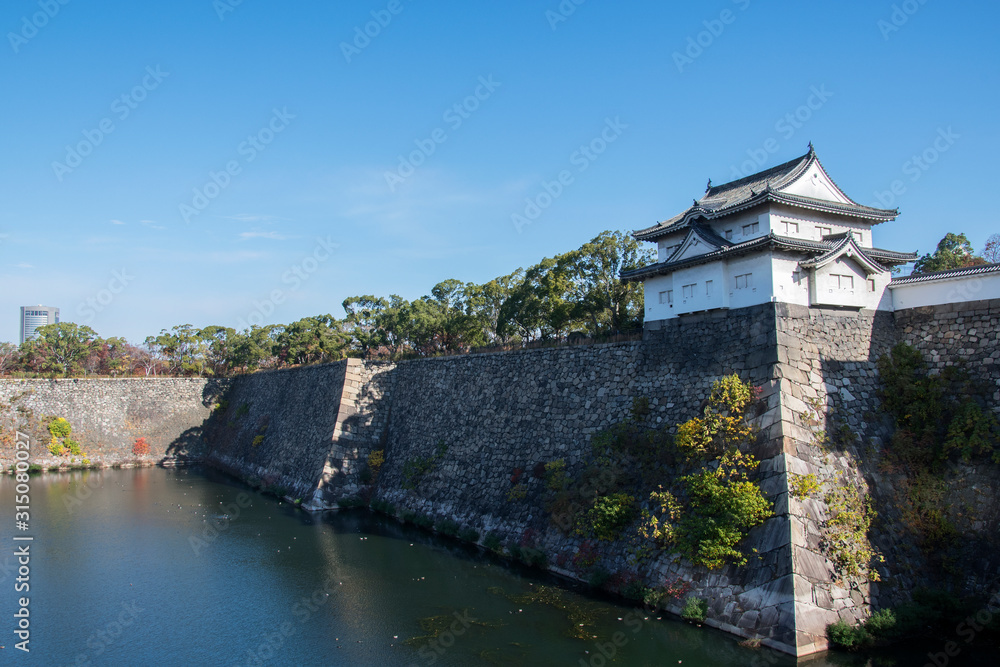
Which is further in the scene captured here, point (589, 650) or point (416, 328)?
point (416, 328)

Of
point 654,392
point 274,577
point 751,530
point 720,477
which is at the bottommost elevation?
point 274,577

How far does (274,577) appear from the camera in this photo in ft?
64.9

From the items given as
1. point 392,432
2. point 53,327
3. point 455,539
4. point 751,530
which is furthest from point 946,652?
point 53,327

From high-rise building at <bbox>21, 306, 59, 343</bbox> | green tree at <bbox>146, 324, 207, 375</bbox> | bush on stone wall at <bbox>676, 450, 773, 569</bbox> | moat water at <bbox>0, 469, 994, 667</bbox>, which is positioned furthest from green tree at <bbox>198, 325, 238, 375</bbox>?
high-rise building at <bbox>21, 306, 59, 343</bbox>

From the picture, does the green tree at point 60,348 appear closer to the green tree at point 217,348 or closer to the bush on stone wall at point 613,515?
the green tree at point 217,348

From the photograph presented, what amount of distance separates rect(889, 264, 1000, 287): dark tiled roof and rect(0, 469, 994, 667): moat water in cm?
971

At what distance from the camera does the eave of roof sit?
16.3m

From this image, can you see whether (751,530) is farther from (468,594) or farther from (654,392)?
(468,594)

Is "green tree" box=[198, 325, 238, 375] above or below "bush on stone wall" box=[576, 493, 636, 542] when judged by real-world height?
above

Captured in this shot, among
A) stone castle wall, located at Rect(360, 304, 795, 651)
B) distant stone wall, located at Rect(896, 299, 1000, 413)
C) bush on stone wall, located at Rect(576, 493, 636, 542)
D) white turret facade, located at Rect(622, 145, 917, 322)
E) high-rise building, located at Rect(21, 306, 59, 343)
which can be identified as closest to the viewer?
stone castle wall, located at Rect(360, 304, 795, 651)

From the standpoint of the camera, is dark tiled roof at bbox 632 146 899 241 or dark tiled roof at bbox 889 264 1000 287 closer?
dark tiled roof at bbox 889 264 1000 287

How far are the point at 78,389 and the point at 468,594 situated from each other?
39114 millimetres

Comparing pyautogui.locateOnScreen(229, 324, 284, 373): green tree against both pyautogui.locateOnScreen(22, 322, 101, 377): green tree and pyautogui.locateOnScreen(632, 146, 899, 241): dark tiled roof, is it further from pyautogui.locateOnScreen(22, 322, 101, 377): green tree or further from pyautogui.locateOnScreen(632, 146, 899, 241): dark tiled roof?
pyautogui.locateOnScreen(632, 146, 899, 241): dark tiled roof

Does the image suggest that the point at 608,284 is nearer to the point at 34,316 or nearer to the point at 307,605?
the point at 307,605
